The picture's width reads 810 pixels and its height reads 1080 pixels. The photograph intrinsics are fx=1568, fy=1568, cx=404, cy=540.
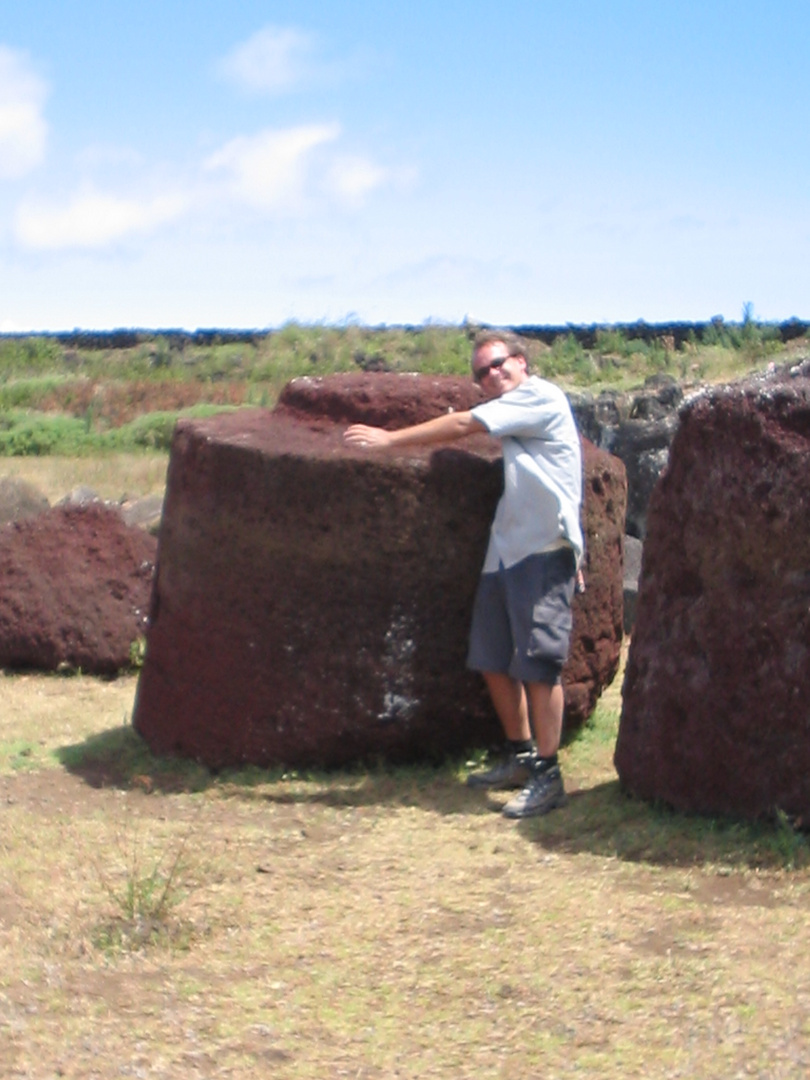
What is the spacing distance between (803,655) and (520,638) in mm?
1027

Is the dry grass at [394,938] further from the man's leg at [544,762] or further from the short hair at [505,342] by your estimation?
the short hair at [505,342]

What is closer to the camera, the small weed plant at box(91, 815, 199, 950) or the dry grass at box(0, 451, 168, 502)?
the small weed plant at box(91, 815, 199, 950)

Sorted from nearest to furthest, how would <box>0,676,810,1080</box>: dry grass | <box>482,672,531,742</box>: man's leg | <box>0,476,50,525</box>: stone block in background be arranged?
<box>0,676,810,1080</box>: dry grass
<box>482,672,531,742</box>: man's leg
<box>0,476,50,525</box>: stone block in background

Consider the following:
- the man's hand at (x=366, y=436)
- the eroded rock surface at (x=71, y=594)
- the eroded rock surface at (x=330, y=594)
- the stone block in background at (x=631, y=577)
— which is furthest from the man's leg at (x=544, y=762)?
the eroded rock surface at (x=71, y=594)

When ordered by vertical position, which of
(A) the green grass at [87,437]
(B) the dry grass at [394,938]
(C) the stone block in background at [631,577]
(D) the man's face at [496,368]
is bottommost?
(B) the dry grass at [394,938]

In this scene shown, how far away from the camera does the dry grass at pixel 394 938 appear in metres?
3.47

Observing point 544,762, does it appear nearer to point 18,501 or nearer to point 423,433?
point 423,433

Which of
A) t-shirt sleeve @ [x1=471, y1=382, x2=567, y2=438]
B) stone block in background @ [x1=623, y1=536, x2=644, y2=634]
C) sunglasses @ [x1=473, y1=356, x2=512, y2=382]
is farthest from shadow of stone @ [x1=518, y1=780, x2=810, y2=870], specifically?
stone block in background @ [x1=623, y1=536, x2=644, y2=634]

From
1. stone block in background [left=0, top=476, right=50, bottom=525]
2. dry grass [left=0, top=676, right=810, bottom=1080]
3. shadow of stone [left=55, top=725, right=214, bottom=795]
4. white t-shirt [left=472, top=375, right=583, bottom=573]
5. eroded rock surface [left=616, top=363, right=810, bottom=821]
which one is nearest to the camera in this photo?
dry grass [left=0, top=676, right=810, bottom=1080]

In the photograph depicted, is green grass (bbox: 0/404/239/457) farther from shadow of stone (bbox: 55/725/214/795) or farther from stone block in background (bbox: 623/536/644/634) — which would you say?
shadow of stone (bbox: 55/725/214/795)

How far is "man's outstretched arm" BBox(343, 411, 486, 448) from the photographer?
533 centimetres

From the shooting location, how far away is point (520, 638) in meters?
5.32

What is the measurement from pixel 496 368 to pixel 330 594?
997 millimetres

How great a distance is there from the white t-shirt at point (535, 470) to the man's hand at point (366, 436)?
0.37 meters
